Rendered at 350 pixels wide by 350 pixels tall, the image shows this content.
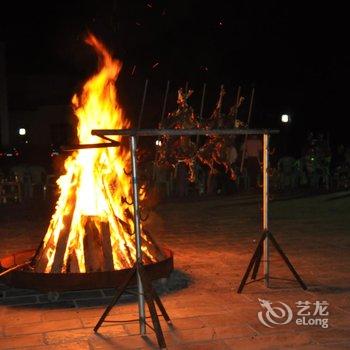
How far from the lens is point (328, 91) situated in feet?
94.7

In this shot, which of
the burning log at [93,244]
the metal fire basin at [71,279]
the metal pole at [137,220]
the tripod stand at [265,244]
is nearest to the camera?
the metal pole at [137,220]

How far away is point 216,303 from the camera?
5930 millimetres

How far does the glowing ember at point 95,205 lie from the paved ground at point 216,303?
0.44 meters

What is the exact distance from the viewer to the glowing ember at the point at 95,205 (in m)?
6.74

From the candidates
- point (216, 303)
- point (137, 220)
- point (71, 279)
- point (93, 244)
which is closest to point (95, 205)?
point (93, 244)

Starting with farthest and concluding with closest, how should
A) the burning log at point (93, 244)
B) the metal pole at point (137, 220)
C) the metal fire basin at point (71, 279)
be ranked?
the burning log at point (93, 244)
the metal fire basin at point (71, 279)
the metal pole at point (137, 220)

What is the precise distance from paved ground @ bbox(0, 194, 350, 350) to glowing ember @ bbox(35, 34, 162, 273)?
0.44m

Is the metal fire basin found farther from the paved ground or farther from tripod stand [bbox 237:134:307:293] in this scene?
tripod stand [bbox 237:134:307:293]

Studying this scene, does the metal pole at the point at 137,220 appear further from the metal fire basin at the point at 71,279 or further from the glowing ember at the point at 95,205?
the glowing ember at the point at 95,205

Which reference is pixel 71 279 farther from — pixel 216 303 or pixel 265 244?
pixel 265 244

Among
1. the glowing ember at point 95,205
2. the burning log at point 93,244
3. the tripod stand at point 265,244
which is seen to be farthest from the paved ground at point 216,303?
Result: the glowing ember at point 95,205

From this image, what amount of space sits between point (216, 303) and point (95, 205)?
214 cm

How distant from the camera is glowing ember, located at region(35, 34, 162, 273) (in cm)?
674

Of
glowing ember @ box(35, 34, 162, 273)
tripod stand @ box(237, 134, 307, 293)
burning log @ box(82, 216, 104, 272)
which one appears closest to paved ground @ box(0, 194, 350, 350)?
tripod stand @ box(237, 134, 307, 293)
